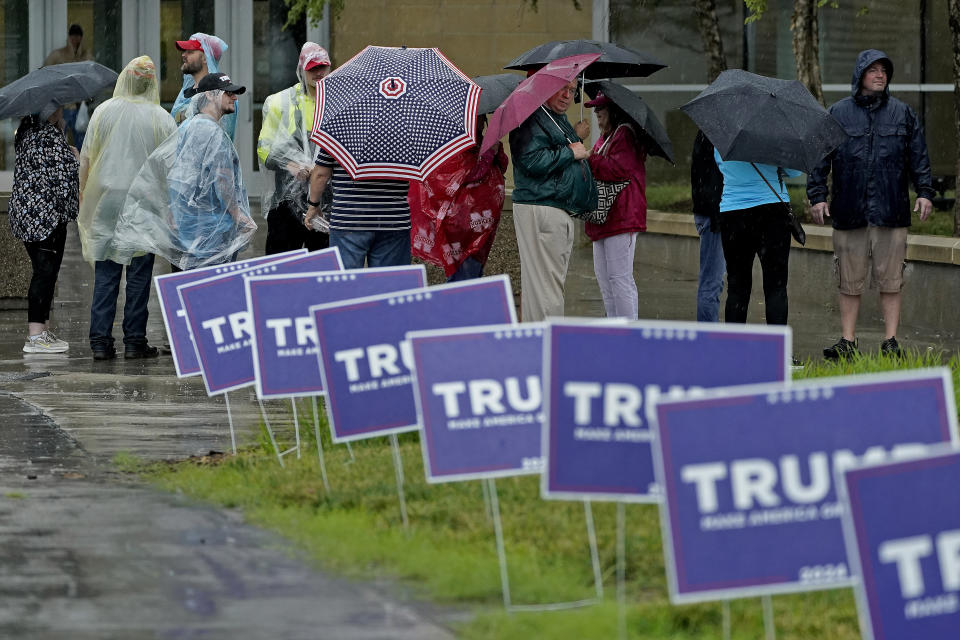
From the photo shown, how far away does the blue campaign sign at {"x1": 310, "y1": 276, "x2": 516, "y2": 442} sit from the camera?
21.4ft

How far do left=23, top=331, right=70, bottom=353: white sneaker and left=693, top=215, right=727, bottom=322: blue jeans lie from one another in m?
4.30

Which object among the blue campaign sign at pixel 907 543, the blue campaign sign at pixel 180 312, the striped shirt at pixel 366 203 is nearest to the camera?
the blue campaign sign at pixel 907 543

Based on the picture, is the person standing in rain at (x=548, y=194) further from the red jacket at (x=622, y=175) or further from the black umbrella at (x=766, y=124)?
the black umbrella at (x=766, y=124)

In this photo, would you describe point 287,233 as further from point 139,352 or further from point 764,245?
point 764,245

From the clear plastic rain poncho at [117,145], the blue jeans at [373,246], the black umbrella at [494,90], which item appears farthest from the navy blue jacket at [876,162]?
the clear plastic rain poncho at [117,145]

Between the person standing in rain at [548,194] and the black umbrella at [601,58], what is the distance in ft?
2.48

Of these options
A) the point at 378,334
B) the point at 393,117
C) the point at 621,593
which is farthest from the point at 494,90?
the point at 621,593

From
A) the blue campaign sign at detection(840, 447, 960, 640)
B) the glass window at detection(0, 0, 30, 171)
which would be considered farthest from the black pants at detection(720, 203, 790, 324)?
the glass window at detection(0, 0, 30, 171)

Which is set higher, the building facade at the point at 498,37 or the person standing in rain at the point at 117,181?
the building facade at the point at 498,37

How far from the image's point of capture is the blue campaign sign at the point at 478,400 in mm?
5605

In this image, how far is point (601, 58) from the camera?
10.4 meters

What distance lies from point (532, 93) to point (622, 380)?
4.17 metres

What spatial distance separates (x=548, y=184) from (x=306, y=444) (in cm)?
219

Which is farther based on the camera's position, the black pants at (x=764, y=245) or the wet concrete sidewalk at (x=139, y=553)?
the black pants at (x=764, y=245)
